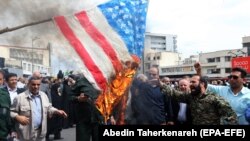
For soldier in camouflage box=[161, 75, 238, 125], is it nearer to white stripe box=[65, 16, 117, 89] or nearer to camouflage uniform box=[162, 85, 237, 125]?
camouflage uniform box=[162, 85, 237, 125]

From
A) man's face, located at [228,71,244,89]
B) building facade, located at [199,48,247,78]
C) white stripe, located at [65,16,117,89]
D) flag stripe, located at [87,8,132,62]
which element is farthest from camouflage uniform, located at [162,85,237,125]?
building facade, located at [199,48,247,78]

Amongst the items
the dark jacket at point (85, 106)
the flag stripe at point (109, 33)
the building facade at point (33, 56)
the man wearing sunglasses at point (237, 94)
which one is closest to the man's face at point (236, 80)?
the man wearing sunglasses at point (237, 94)

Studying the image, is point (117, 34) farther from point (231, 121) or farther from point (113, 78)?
point (231, 121)

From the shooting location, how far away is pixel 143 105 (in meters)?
6.47

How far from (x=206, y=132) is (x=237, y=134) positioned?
0.22m

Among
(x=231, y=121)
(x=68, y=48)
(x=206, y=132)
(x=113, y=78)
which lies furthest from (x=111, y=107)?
(x=206, y=132)

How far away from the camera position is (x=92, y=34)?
4.73 metres

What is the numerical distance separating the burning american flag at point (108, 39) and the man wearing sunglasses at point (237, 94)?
3.60 feet

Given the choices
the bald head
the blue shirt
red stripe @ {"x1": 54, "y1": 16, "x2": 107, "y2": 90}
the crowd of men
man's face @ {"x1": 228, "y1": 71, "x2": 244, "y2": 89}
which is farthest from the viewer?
the bald head

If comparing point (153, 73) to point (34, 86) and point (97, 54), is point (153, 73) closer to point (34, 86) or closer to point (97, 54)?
point (97, 54)

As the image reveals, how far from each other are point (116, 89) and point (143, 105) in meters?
1.74

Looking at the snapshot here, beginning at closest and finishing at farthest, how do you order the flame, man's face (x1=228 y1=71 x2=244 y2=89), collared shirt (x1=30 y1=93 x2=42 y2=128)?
1. the flame
2. man's face (x1=228 y1=71 x2=244 y2=89)
3. collared shirt (x1=30 y1=93 x2=42 y2=128)

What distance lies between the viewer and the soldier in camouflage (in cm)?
466

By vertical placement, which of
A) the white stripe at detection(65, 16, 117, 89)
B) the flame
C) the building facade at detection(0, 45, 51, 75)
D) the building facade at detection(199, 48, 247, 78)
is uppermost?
the building facade at detection(199, 48, 247, 78)
